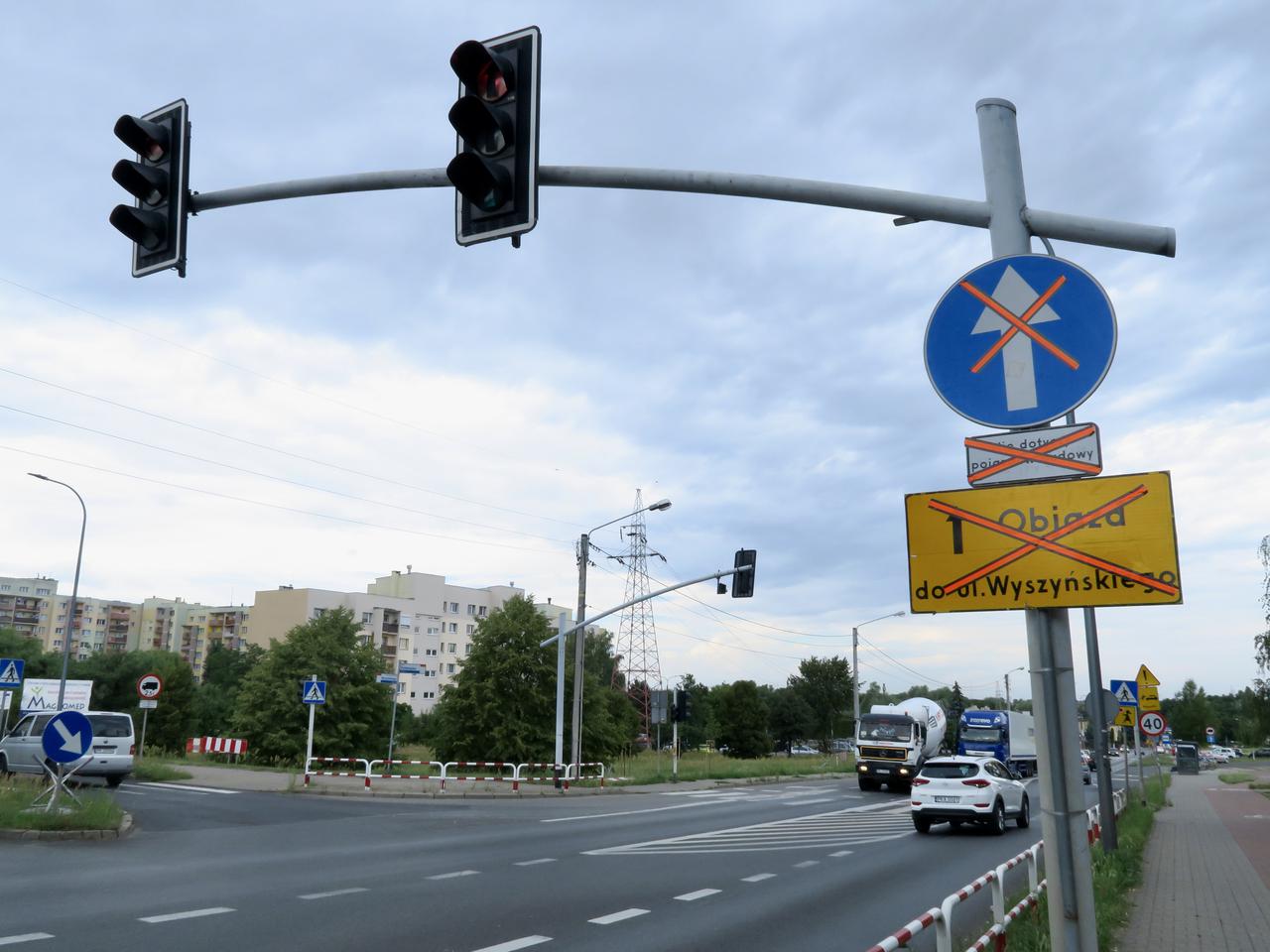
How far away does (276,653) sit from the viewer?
50562 mm

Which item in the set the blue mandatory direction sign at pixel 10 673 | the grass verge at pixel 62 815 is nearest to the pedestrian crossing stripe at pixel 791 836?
the grass verge at pixel 62 815

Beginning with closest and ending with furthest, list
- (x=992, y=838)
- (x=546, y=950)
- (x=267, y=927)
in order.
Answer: (x=546, y=950) < (x=267, y=927) < (x=992, y=838)

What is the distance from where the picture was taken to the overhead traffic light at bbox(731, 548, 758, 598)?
2639 cm

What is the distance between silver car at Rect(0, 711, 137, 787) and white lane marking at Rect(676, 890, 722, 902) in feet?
55.3

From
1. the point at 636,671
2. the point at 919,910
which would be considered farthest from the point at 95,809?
the point at 636,671

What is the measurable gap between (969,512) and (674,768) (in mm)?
34990

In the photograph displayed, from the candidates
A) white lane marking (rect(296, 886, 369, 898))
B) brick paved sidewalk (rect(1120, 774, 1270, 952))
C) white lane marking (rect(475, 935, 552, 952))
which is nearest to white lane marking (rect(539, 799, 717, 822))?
white lane marking (rect(296, 886, 369, 898))

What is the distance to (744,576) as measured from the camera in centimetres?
2662

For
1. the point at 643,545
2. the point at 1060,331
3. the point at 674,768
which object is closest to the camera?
the point at 1060,331

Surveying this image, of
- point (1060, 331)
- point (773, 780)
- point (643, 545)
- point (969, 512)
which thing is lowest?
point (773, 780)

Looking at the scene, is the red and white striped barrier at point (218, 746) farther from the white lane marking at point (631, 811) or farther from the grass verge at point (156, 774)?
the white lane marking at point (631, 811)

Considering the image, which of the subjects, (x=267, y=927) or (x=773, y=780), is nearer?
(x=267, y=927)

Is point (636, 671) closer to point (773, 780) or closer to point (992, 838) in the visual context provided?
point (773, 780)

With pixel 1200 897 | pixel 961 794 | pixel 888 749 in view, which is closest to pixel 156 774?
pixel 961 794
